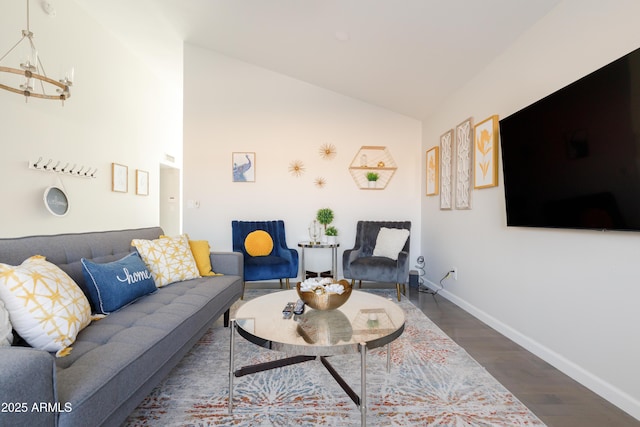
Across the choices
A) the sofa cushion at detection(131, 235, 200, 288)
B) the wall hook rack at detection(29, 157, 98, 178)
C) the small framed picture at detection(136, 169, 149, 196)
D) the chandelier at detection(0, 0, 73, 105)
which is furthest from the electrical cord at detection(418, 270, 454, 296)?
the small framed picture at detection(136, 169, 149, 196)

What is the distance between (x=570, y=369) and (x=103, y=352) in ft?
8.15

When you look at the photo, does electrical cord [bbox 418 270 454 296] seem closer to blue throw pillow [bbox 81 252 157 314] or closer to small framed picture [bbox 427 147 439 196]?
small framed picture [bbox 427 147 439 196]

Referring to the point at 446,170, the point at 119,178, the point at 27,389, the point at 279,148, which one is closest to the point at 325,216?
the point at 279,148

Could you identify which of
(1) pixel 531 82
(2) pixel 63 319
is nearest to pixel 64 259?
(2) pixel 63 319

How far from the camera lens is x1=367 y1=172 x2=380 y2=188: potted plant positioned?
4477 mm

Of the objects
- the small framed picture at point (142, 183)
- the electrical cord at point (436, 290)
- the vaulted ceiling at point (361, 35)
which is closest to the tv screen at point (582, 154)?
the vaulted ceiling at point (361, 35)

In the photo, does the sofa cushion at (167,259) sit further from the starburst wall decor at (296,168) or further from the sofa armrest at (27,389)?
the starburst wall decor at (296,168)

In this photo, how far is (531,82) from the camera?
226 centimetres

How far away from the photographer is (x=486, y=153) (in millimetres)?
2785

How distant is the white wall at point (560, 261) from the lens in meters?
1.59

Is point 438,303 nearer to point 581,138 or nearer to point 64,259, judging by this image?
point 581,138

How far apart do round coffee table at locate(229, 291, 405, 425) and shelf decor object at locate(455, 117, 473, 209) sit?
70.3 inches

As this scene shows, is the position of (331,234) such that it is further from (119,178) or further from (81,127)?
(81,127)

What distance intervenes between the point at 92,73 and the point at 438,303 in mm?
5040
